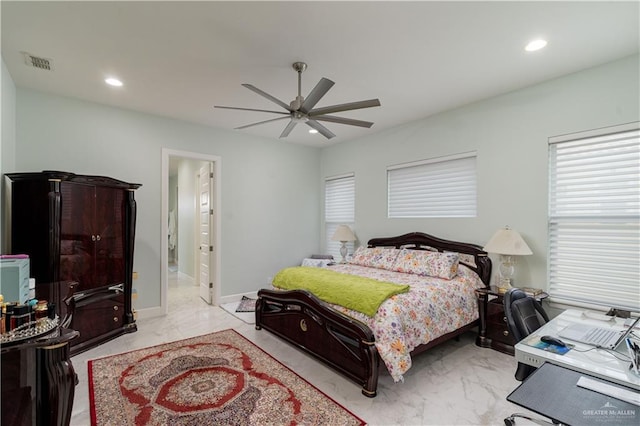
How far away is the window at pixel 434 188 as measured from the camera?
3.99 meters

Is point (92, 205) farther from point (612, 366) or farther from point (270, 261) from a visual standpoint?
point (612, 366)

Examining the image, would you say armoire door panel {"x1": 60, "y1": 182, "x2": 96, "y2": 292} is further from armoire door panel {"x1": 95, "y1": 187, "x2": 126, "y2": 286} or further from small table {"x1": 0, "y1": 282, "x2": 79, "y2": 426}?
small table {"x1": 0, "y1": 282, "x2": 79, "y2": 426}

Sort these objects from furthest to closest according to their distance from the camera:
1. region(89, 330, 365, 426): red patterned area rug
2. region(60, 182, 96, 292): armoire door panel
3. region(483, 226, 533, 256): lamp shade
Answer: region(483, 226, 533, 256): lamp shade → region(60, 182, 96, 292): armoire door panel → region(89, 330, 365, 426): red patterned area rug

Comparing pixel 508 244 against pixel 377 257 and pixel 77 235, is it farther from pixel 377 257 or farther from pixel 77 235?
pixel 77 235

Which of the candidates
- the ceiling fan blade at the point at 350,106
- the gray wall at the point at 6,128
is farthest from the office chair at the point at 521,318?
the gray wall at the point at 6,128

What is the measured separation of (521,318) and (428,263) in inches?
70.6

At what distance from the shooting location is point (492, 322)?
130 inches

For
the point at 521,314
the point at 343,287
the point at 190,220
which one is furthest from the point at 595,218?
the point at 190,220

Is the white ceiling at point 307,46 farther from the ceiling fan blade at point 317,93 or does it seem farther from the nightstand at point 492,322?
Answer: the nightstand at point 492,322

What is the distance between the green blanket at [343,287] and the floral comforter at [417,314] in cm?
6

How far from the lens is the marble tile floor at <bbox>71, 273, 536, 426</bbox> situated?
218cm

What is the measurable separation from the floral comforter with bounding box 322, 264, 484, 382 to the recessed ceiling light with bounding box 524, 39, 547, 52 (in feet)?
7.68

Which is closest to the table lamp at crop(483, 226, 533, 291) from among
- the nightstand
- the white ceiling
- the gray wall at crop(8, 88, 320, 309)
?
the nightstand

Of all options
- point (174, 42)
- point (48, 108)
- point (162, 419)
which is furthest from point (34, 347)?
point (48, 108)
